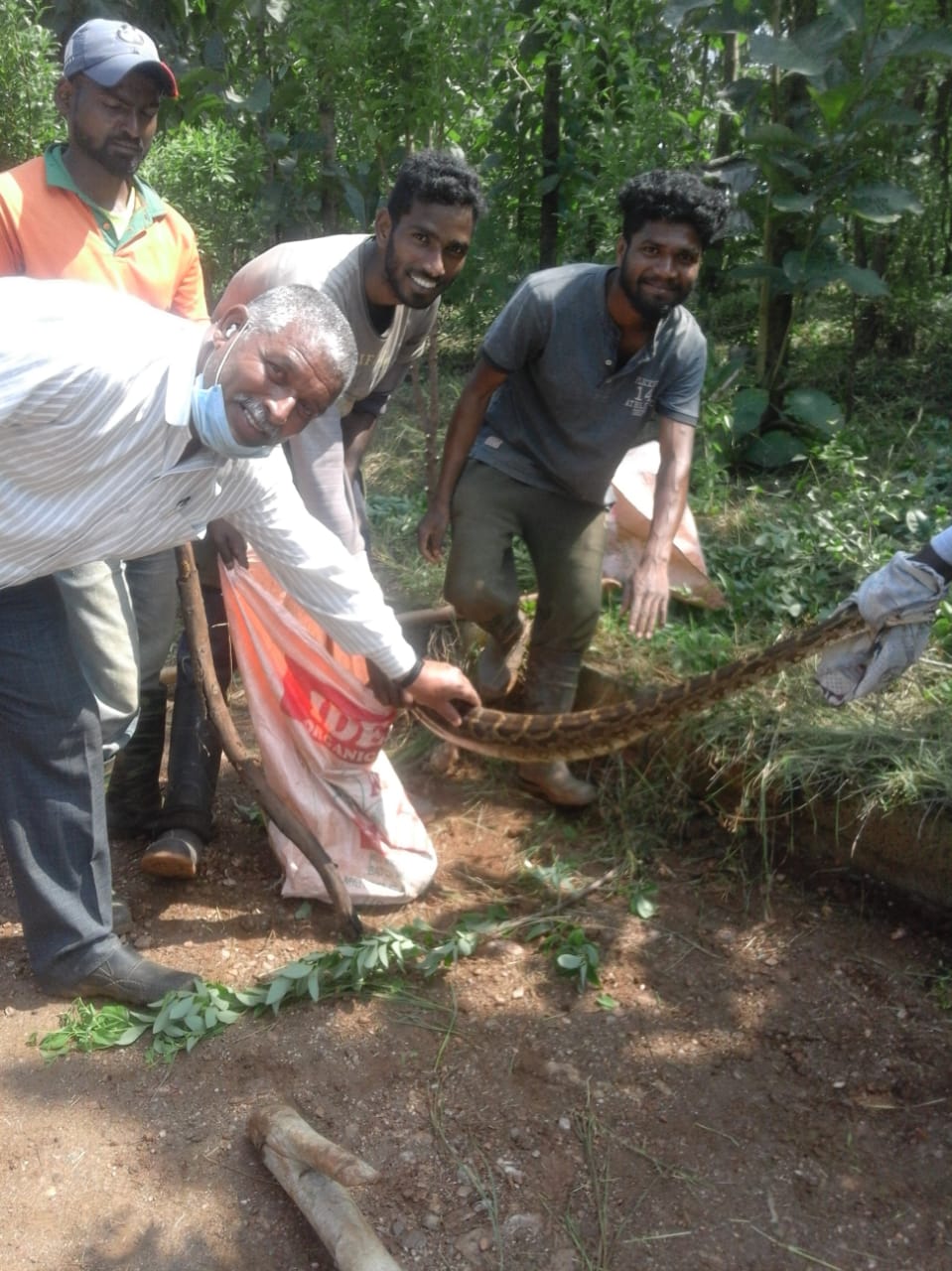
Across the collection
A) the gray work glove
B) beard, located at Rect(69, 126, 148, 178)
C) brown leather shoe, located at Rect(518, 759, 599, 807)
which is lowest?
brown leather shoe, located at Rect(518, 759, 599, 807)

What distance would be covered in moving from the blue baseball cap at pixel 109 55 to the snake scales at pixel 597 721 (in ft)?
7.26

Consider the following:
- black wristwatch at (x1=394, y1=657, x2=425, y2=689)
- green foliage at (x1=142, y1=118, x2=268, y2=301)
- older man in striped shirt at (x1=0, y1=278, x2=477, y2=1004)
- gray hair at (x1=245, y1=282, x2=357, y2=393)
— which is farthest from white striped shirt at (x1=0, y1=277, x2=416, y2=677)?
green foliage at (x1=142, y1=118, x2=268, y2=301)

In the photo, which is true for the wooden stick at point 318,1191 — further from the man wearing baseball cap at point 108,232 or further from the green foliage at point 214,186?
the green foliage at point 214,186

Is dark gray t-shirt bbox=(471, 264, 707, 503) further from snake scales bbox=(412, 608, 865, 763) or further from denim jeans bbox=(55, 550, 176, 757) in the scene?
denim jeans bbox=(55, 550, 176, 757)

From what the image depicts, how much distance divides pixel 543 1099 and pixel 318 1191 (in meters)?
0.73

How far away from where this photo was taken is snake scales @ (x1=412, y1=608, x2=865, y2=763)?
12.5ft

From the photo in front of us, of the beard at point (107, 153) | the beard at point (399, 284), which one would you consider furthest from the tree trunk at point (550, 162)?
the beard at point (107, 153)

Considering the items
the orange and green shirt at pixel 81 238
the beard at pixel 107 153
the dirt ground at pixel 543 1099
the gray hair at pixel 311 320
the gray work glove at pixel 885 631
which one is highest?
the beard at pixel 107 153

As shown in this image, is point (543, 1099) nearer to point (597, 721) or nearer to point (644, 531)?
point (597, 721)

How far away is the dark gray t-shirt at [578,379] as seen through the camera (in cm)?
406

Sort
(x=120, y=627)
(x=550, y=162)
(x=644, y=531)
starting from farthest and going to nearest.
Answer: (x=550, y=162)
(x=644, y=531)
(x=120, y=627)

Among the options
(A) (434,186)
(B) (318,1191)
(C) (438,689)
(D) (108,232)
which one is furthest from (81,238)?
(B) (318,1191)

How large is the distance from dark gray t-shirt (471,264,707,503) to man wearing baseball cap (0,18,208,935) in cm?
120

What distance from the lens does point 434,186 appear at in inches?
144
